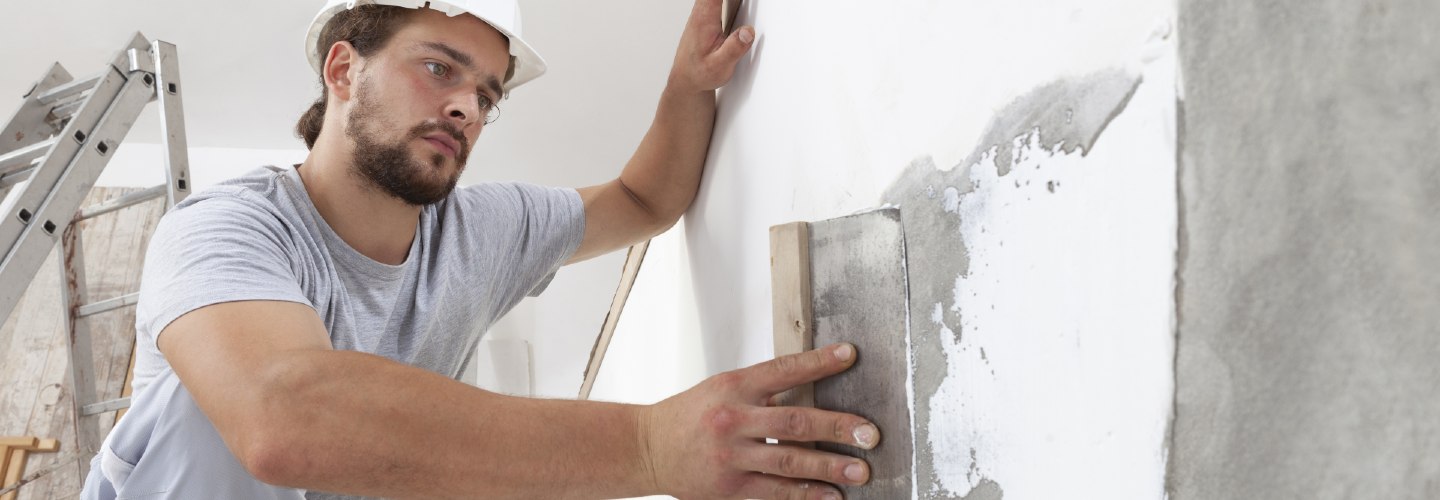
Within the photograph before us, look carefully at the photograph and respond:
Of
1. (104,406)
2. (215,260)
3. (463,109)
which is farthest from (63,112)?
(215,260)

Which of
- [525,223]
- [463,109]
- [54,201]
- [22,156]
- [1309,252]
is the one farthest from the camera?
[22,156]

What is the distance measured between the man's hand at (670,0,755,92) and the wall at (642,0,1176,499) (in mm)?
414

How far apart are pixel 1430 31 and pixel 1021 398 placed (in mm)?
373

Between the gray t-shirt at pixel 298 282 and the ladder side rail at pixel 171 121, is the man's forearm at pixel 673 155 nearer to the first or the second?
the gray t-shirt at pixel 298 282

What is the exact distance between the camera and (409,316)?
5.75 feet

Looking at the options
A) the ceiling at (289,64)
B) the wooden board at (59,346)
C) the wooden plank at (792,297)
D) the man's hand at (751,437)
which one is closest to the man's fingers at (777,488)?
the man's hand at (751,437)

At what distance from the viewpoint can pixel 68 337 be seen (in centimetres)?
261

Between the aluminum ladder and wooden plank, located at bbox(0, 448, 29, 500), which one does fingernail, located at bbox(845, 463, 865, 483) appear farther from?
wooden plank, located at bbox(0, 448, 29, 500)

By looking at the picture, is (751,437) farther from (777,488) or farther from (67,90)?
(67,90)

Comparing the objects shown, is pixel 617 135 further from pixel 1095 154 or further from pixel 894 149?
pixel 1095 154

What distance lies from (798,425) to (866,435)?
8 centimetres

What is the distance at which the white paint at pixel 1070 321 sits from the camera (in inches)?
22.3

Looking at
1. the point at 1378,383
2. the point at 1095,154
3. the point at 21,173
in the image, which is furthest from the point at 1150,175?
the point at 21,173

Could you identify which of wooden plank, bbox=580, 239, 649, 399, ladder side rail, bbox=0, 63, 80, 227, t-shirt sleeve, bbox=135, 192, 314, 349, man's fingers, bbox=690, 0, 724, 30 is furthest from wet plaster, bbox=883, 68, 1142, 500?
ladder side rail, bbox=0, 63, 80, 227
